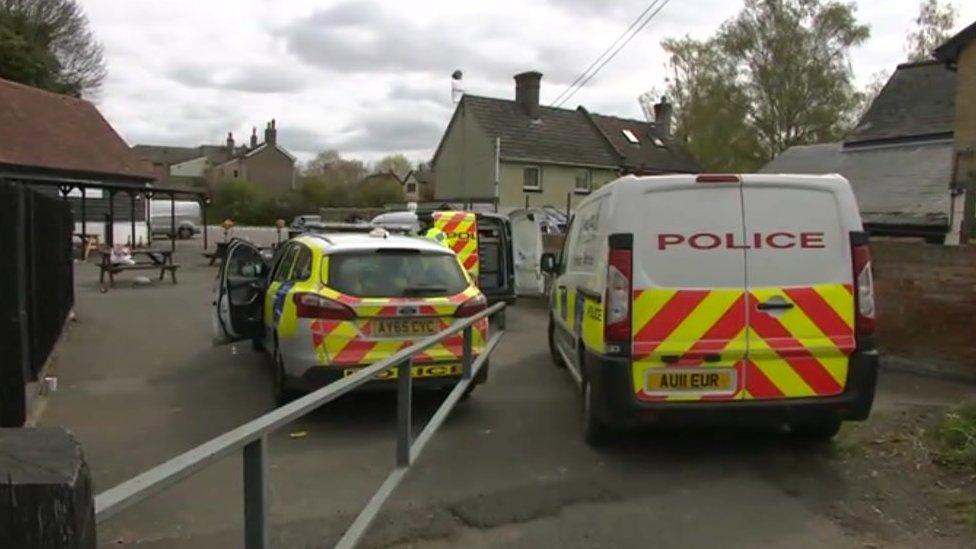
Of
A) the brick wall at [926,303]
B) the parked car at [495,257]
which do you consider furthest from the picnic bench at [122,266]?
the brick wall at [926,303]

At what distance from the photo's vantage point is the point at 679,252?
18.2 ft

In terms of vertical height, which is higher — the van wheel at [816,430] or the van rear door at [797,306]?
the van rear door at [797,306]

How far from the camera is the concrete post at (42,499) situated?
1385 millimetres

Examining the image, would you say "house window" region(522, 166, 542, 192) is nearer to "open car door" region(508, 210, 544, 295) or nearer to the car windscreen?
"open car door" region(508, 210, 544, 295)

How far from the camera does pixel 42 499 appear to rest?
1399mm

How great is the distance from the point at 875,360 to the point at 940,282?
4202 mm

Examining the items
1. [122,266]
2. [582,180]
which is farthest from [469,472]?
[582,180]

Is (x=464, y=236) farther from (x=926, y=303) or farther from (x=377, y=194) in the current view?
(x=377, y=194)

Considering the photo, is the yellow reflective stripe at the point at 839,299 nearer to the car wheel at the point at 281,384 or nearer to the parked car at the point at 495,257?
the car wheel at the point at 281,384

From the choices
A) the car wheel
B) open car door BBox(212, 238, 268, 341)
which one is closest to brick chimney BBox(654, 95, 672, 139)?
open car door BBox(212, 238, 268, 341)

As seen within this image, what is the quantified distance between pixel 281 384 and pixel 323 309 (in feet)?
2.97

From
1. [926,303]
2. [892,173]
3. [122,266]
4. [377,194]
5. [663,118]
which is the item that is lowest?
[122,266]

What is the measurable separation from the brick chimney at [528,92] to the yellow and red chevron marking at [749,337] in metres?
38.9

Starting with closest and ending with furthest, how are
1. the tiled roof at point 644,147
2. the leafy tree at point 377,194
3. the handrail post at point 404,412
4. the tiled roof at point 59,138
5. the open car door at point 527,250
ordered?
1. the handrail post at point 404,412
2. the open car door at point 527,250
3. the tiled roof at point 59,138
4. the tiled roof at point 644,147
5. the leafy tree at point 377,194
